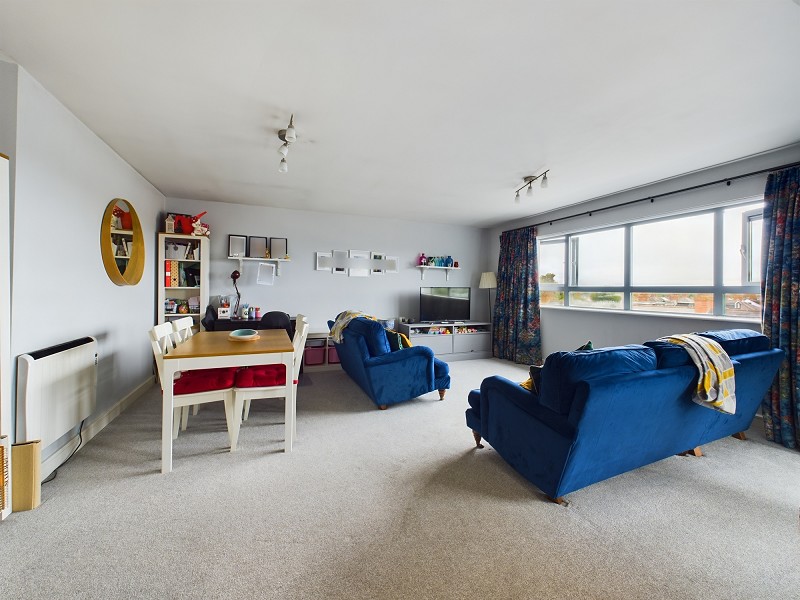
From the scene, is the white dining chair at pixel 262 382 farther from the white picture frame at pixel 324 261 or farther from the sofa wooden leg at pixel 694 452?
the sofa wooden leg at pixel 694 452

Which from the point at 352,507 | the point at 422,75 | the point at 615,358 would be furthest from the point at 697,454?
the point at 422,75

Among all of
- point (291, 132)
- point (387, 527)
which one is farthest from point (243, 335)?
point (387, 527)

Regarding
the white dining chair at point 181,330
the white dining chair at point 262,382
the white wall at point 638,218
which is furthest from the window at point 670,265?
the white dining chair at point 181,330

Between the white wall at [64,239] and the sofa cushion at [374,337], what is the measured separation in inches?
85.4

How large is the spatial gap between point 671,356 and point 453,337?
370cm

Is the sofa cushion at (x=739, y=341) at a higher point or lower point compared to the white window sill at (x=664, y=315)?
lower

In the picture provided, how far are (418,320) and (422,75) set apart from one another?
4.16 meters

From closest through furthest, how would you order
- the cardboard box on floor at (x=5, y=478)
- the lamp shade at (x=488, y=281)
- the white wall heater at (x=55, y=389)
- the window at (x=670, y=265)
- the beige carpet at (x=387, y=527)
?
the beige carpet at (x=387, y=527) < the cardboard box on floor at (x=5, y=478) < the white wall heater at (x=55, y=389) < the window at (x=670, y=265) < the lamp shade at (x=488, y=281)

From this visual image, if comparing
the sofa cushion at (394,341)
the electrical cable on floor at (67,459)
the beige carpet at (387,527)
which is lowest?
the beige carpet at (387,527)

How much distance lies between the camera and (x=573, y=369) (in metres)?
1.63

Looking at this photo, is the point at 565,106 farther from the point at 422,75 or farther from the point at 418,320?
the point at 418,320

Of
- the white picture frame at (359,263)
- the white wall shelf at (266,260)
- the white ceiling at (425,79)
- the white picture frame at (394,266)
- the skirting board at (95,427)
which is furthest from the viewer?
the white picture frame at (394,266)

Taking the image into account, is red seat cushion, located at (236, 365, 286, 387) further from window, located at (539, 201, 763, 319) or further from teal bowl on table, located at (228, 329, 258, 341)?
window, located at (539, 201, 763, 319)

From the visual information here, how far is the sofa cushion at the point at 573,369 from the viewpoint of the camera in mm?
1633
